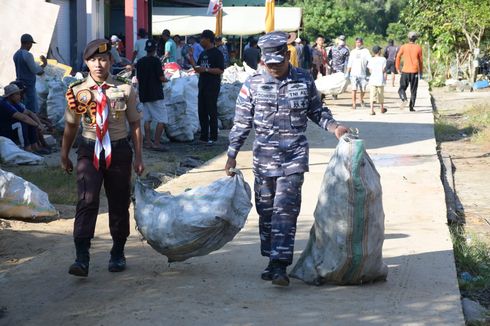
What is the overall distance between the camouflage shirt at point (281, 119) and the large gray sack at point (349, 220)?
281 millimetres

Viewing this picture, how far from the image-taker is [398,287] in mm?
5996

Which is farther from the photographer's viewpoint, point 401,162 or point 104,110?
point 401,162

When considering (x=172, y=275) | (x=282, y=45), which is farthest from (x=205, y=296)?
A: (x=282, y=45)

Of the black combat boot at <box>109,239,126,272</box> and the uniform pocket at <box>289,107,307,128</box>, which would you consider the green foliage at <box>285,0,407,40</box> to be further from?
the uniform pocket at <box>289,107,307,128</box>

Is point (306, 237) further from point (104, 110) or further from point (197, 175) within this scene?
point (197, 175)

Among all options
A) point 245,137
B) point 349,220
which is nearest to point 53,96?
point 245,137

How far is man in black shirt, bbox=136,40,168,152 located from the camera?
13.2 meters

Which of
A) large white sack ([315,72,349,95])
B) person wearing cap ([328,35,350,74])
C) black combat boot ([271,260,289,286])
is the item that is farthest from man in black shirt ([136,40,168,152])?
person wearing cap ([328,35,350,74])

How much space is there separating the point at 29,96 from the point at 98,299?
344 inches

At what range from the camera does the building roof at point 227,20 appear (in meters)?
34.5

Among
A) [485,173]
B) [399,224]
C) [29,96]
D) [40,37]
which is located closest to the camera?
[399,224]

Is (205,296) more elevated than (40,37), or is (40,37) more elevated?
(40,37)

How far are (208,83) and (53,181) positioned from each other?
4.05 meters

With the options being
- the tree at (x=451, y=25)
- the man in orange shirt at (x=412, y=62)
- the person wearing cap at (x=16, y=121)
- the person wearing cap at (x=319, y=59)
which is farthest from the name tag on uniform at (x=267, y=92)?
the tree at (x=451, y=25)
